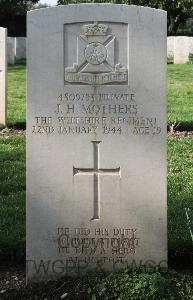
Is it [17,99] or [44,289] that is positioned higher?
[17,99]

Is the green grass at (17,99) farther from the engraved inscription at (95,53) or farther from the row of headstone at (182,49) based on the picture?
the engraved inscription at (95,53)

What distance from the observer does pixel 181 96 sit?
13.9 m

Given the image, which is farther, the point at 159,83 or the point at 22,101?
the point at 22,101

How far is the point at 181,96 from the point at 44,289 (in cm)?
988

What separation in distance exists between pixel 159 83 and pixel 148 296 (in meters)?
1.31

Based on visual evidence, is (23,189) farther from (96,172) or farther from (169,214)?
(96,172)

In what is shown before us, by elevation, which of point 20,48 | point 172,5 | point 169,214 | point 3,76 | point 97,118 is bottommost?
point 169,214

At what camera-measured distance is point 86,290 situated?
428cm

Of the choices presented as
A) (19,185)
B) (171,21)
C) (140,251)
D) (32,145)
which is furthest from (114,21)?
(171,21)

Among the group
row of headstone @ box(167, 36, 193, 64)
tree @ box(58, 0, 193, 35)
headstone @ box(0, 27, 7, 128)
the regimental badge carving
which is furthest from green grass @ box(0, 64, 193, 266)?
tree @ box(58, 0, 193, 35)

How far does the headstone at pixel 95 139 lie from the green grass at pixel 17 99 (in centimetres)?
609

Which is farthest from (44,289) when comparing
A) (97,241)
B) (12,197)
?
(12,197)

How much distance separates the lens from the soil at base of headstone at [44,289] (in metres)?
4.30

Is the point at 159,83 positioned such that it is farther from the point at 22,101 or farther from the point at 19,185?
the point at 22,101
